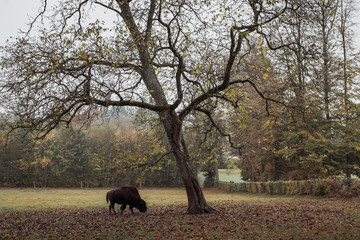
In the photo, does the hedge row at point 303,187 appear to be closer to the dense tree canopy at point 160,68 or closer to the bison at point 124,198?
the dense tree canopy at point 160,68

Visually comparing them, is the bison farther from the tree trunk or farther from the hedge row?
the hedge row

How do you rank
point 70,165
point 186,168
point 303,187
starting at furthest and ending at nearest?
point 70,165, point 303,187, point 186,168

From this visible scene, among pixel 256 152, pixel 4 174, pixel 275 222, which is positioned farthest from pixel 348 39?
pixel 4 174

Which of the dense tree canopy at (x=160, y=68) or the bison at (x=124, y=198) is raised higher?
the dense tree canopy at (x=160, y=68)

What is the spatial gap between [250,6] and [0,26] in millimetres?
9328

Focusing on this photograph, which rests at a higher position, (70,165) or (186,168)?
(70,165)

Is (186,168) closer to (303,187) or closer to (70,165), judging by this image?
(303,187)

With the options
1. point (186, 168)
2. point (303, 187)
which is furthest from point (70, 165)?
point (186, 168)

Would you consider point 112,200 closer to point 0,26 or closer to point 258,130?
point 0,26

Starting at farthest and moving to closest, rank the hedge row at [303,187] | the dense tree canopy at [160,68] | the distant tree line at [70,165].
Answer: the distant tree line at [70,165] → the hedge row at [303,187] → the dense tree canopy at [160,68]

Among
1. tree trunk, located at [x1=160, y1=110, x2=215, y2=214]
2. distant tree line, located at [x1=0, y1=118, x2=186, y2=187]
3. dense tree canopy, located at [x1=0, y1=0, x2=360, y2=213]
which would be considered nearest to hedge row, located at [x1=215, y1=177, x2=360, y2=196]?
dense tree canopy, located at [x1=0, y1=0, x2=360, y2=213]

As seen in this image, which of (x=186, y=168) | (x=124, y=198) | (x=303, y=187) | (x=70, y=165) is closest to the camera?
(x=186, y=168)

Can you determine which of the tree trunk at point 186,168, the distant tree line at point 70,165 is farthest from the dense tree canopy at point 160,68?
the distant tree line at point 70,165

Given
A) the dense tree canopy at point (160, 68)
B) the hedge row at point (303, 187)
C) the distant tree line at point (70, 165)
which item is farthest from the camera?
the distant tree line at point (70, 165)
